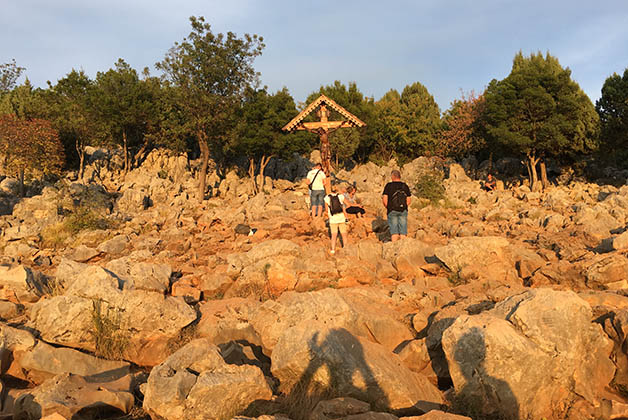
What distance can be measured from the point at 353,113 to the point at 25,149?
1045 inches

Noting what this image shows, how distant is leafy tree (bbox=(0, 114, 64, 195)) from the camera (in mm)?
25031

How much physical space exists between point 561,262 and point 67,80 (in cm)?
4530

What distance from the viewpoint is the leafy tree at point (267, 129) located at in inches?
1251

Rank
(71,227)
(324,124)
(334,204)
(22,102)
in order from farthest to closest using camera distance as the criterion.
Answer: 1. (22,102)
2. (71,227)
3. (324,124)
4. (334,204)

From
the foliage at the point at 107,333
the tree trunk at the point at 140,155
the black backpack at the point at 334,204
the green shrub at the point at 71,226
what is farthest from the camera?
the tree trunk at the point at 140,155

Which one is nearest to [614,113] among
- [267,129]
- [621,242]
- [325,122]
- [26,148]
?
[267,129]

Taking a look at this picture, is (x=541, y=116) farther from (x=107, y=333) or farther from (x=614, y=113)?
(x=107, y=333)

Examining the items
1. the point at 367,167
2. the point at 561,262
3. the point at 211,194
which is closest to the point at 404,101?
the point at 367,167

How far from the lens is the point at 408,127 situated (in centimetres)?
4306

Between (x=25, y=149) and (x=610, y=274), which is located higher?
(x=25, y=149)

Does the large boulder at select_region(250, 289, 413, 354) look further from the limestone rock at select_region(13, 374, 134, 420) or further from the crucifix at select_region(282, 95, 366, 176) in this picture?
the crucifix at select_region(282, 95, 366, 176)

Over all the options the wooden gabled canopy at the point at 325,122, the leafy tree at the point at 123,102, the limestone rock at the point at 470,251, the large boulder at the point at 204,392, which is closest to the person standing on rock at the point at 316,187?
the wooden gabled canopy at the point at 325,122

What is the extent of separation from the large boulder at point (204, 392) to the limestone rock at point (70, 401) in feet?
1.90

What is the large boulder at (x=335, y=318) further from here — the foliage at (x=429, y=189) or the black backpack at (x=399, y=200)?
the foliage at (x=429, y=189)
